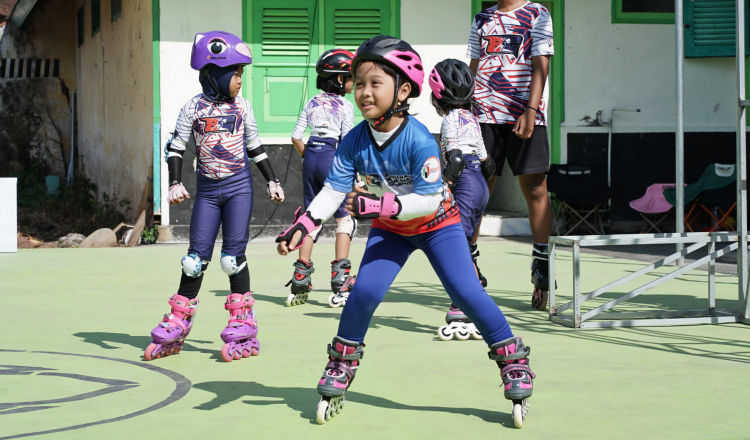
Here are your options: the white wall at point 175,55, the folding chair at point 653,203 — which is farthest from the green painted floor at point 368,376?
the folding chair at point 653,203

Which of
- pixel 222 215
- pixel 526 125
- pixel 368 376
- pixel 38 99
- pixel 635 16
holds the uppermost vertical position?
pixel 635 16

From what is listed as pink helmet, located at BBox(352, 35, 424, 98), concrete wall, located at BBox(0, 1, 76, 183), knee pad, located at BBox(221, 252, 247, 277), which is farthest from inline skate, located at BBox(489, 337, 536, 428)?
concrete wall, located at BBox(0, 1, 76, 183)

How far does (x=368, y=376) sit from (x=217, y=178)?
1.58 meters

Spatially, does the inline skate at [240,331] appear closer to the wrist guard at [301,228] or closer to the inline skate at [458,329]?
the inline skate at [458,329]

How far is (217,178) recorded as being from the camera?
18.2ft

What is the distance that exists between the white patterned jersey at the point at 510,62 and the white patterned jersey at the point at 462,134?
38 centimetres

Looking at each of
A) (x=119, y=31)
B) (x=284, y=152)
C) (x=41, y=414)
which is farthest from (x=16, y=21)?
(x=41, y=414)

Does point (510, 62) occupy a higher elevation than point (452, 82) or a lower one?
higher

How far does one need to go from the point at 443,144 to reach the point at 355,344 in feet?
7.46

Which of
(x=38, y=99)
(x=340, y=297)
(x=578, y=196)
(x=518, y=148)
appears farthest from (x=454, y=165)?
(x=38, y=99)

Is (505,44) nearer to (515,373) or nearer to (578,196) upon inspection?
(515,373)

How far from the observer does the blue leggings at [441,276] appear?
3.97 metres

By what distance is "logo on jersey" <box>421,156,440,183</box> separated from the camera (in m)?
3.88

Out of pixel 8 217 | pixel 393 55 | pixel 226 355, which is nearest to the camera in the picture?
pixel 393 55
